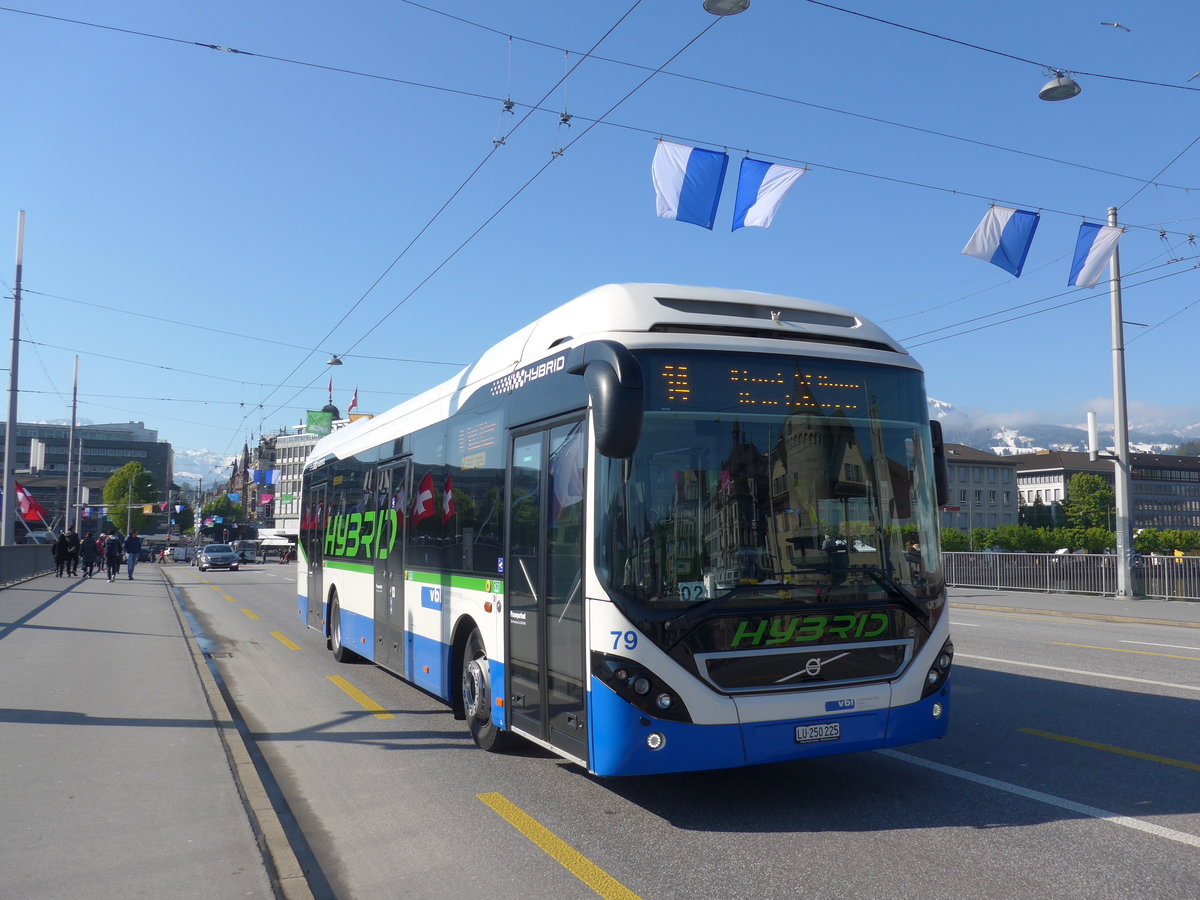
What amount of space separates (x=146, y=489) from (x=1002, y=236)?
142 metres

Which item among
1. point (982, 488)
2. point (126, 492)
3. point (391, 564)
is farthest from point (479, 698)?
point (982, 488)

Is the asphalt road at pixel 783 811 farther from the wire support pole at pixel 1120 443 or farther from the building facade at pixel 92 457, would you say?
the building facade at pixel 92 457

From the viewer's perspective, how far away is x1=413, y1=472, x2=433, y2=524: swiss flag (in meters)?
9.55

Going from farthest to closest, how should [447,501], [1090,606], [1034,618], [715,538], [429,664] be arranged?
[1090,606]
[1034,618]
[429,664]
[447,501]
[715,538]

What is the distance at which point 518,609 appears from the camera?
708 centimetres

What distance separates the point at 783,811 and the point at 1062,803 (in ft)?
5.54

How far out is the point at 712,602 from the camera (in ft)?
18.9

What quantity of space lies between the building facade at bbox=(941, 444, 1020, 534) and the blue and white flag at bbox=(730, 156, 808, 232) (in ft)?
420

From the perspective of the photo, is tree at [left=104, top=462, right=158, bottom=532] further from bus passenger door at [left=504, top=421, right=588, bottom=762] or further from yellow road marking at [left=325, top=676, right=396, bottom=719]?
bus passenger door at [left=504, top=421, right=588, bottom=762]

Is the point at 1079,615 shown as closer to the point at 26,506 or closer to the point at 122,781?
the point at 122,781

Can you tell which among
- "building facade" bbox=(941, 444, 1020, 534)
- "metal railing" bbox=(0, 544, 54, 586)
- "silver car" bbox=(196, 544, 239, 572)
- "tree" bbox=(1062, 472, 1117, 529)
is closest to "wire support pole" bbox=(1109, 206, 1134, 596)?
"metal railing" bbox=(0, 544, 54, 586)

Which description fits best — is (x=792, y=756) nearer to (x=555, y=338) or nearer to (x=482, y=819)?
(x=482, y=819)

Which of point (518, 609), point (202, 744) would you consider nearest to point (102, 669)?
point (202, 744)

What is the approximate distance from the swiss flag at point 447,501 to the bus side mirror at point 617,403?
3.41 meters
